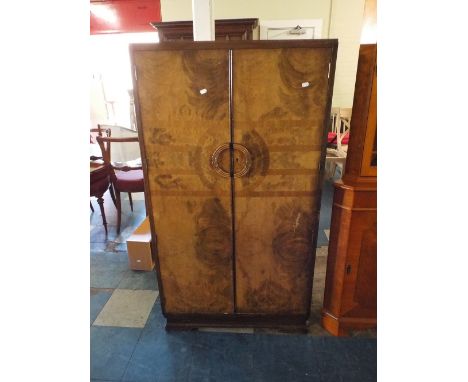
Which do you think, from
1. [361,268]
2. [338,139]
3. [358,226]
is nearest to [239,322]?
[361,268]

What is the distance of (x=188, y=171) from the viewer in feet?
4.64

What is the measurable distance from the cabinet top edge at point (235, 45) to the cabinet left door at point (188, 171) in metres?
0.02

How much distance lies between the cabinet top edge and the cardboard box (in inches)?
61.9

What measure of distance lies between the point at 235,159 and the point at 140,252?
1439 millimetres

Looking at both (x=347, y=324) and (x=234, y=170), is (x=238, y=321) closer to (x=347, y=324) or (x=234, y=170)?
(x=347, y=324)

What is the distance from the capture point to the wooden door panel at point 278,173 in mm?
1240

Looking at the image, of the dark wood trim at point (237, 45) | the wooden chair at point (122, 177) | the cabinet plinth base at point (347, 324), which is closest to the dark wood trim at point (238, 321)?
the cabinet plinth base at point (347, 324)

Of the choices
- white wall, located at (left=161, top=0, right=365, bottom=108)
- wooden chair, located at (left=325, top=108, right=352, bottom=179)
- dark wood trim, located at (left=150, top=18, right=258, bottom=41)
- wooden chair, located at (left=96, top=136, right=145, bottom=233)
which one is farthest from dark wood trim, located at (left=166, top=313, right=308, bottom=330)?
white wall, located at (left=161, top=0, right=365, bottom=108)
